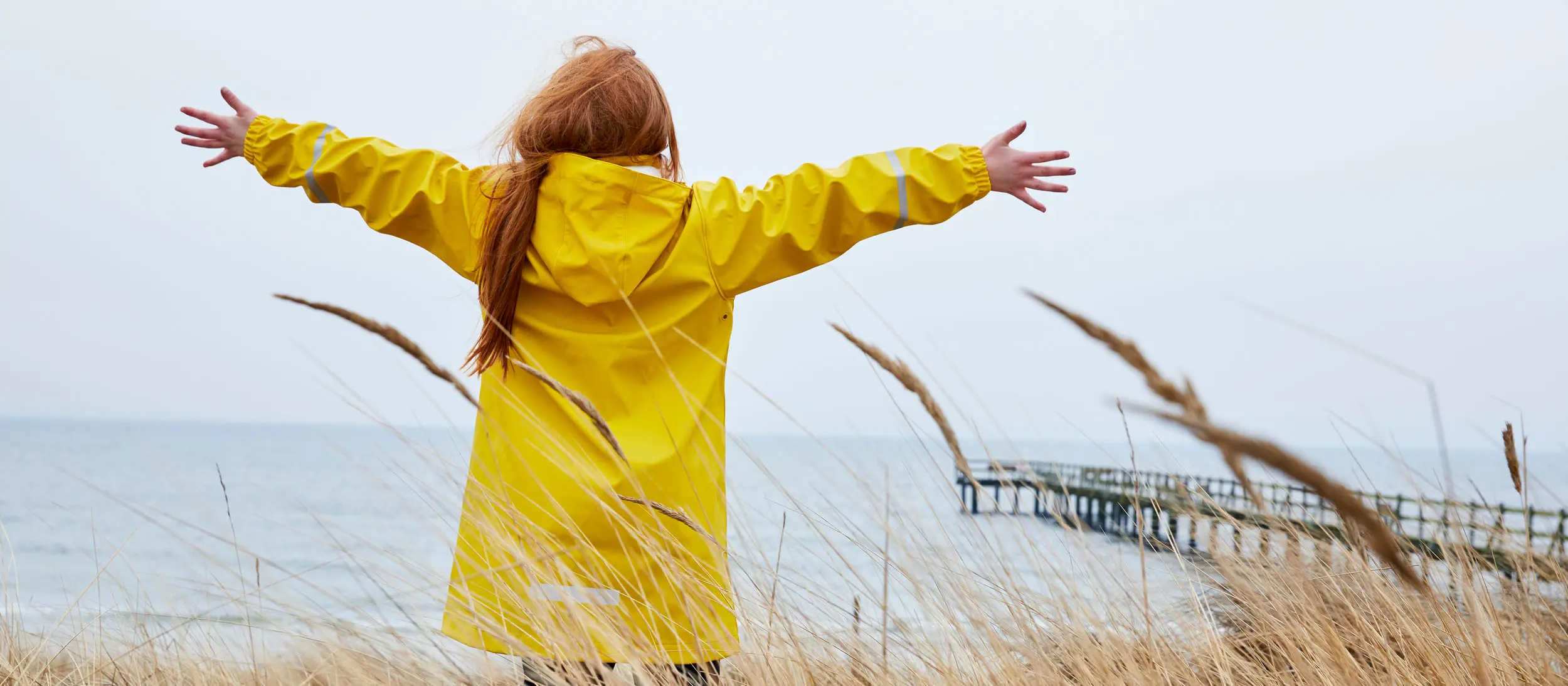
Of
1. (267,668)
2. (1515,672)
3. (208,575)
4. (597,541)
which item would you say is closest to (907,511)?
(597,541)

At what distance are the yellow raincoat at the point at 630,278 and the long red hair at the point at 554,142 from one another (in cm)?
4

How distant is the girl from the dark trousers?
0.46ft

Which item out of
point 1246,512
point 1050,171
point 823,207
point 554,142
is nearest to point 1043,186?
point 1050,171

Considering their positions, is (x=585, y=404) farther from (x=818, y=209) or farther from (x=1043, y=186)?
(x=1043, y=186)

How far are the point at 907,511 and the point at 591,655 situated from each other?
548 millimetres

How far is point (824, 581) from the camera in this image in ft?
5.48

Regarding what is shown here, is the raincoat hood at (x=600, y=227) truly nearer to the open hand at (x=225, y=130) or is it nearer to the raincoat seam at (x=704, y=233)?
the raincoat seam at (x=704, y=233)

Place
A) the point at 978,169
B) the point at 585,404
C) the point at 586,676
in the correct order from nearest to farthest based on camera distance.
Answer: the point at 585,404 → the point at 586,676 → the point at 978,169

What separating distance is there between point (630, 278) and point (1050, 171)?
2.61 ft

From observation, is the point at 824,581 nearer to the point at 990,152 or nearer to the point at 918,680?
the point at 918,680

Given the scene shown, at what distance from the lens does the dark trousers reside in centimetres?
110

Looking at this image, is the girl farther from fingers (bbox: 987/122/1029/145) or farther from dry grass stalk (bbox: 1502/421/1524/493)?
dry grass stalk (bbox: 1502/421/1524/493)

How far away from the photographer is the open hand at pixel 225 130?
1859mm

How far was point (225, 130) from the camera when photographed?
6.11 feet
